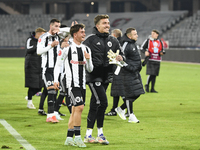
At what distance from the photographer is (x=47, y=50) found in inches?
339

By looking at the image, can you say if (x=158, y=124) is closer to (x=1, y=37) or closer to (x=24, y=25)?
(x=1, y=37)

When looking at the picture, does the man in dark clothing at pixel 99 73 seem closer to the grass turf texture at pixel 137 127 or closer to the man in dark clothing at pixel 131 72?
the grass turf texture at pixel 137 127

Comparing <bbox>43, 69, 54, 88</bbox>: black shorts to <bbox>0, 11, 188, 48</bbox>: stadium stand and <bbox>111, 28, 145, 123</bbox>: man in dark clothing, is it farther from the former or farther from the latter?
<bbox>0, 11, 188, 48</bbox>: stadium stand

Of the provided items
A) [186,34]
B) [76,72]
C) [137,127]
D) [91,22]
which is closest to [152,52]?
[137,127]

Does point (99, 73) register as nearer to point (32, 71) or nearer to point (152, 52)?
point (32, 71)

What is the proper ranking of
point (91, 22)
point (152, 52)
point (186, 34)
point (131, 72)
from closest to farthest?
point (131, 72)
point (152, 52)
point (186, 34)
point (91, 22)

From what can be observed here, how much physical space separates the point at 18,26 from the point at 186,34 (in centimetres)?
2483

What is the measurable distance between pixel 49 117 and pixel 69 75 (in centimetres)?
263

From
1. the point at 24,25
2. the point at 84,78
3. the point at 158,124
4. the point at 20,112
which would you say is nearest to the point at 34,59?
the point at 20,112

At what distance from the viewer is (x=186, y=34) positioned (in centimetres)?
4244

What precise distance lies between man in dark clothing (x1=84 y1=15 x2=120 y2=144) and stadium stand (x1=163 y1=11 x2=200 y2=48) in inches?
1242

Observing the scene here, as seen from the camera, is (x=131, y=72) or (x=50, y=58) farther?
(x=131, y=72)

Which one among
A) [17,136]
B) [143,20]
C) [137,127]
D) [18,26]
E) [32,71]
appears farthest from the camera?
[18,26]

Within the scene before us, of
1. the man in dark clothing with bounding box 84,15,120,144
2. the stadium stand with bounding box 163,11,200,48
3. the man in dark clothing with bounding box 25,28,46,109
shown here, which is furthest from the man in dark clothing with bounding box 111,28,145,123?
the stadium stand with bounding box 163,11,200,48
